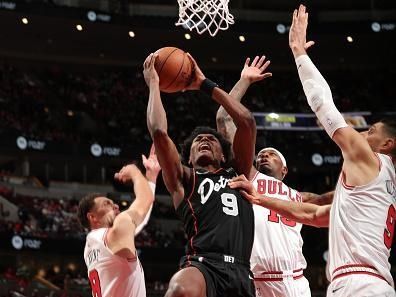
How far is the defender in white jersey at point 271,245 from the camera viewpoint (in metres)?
6.59

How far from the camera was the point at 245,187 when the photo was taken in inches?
202

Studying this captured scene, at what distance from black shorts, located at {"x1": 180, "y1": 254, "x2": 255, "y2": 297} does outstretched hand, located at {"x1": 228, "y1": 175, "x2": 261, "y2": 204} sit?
423mm

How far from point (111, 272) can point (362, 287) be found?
2.12 meters

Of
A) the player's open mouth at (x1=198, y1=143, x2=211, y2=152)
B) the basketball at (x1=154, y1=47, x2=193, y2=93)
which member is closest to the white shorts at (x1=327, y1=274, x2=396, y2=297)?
the player's open mouth at (x1=198, y1=143, x2=211, y2=152)

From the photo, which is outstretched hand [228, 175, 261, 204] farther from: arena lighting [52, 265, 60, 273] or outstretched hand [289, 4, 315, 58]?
arena lighting [52, 265, 60, 273]

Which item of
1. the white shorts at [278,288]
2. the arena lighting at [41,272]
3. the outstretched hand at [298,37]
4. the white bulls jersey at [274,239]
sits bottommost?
the arena lighting at [41,272]

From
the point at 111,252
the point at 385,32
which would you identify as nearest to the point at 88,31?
the point at 385,32

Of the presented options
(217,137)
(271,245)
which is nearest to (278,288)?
(271,245)

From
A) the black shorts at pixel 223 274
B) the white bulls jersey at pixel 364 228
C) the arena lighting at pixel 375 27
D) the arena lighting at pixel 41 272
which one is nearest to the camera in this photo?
the white bulls jersey at pixel 364 228

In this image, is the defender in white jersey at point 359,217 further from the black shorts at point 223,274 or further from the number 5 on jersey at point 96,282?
the number 5 on jersey at point 96,282

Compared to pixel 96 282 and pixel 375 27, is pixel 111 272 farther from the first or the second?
pixel 375 27

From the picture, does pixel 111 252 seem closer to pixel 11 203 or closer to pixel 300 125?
pixel 11 203

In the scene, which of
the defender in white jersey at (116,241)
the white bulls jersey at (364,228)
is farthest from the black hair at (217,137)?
the white bulls jersey at (364,228)

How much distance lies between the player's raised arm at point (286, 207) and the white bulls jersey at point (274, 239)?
4.70 ft
